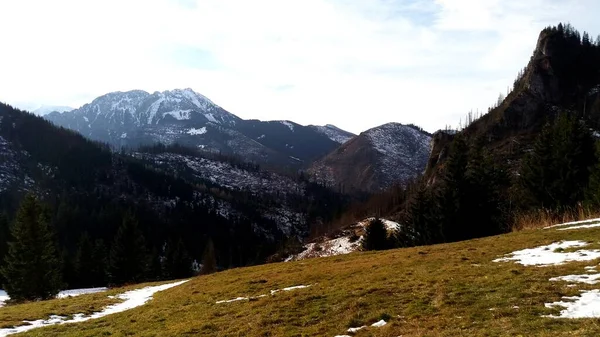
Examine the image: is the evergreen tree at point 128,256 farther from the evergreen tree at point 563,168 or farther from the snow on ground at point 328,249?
the evergreen tree at point 563,168

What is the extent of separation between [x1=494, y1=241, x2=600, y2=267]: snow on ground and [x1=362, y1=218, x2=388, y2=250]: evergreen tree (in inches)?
1832

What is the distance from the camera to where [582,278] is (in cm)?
1429

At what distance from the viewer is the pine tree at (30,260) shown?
50.3 m

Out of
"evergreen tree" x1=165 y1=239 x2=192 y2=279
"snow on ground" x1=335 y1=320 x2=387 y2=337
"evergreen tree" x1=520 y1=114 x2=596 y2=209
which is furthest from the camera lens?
"evergreen tree" x1=165 y1=239 x2=192 y2=279

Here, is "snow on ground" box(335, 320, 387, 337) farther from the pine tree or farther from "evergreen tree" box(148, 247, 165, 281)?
"evergreen tree" box(148, 247, 165, 281)

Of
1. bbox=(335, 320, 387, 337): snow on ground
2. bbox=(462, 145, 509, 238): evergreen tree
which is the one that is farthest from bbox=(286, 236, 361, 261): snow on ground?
bbox=(335, 320, 387, 337): snow on ground

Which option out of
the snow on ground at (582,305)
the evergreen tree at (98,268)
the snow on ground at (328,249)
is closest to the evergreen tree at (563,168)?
the snow on ground at (582,305)

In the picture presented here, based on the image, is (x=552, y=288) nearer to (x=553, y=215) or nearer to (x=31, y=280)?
(x=553, y=215)

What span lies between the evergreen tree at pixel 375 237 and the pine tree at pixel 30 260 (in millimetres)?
44626

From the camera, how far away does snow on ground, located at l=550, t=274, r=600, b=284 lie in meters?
13.8

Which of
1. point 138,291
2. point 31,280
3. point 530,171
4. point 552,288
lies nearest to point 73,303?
point 138,291

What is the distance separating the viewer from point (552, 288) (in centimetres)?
1373

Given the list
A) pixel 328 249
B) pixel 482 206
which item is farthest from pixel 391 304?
pixel 328 249

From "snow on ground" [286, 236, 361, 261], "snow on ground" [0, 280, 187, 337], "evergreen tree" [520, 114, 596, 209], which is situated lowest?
"snow on ground" [286, 236, 361, 261]
